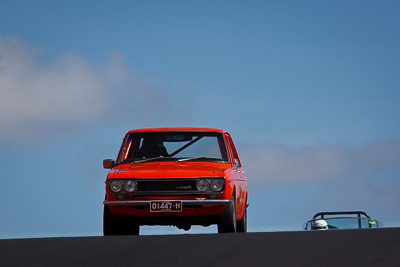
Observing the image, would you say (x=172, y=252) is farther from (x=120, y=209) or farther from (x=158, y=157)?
(x=158, y=157)

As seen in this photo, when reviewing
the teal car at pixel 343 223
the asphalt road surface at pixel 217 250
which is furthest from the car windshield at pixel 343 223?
the asphalt road surface at pixel 217 250

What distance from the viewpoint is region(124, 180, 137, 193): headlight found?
11.6 meters

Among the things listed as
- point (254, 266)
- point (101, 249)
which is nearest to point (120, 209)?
point (101, 249)

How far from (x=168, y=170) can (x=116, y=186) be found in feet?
2.75

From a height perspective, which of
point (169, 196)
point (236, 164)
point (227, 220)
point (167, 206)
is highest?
point (236, 164)

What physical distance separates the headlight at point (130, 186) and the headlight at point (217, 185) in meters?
1.19

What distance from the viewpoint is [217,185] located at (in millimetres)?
11664

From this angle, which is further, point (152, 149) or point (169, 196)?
point (152, 149)

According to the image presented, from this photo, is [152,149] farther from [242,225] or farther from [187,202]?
[242,225]

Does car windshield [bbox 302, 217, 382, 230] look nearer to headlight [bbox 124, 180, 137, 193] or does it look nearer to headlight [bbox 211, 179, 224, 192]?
headlight [bbox 211, 179, 224, 192]

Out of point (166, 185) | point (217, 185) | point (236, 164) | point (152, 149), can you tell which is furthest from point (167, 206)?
point (236, 164)

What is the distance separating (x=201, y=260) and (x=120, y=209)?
17.5 feet

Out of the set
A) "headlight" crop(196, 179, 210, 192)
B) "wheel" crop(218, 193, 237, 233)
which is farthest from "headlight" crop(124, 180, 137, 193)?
"wheel" crop(218, 193, 237, 233)

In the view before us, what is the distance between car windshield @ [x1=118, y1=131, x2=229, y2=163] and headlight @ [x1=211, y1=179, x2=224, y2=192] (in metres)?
1.32
